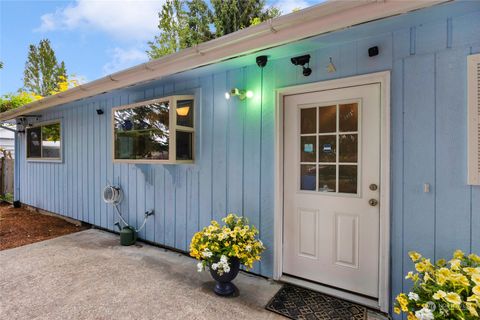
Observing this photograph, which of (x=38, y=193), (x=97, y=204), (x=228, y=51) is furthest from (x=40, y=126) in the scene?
(x=228, y=51)

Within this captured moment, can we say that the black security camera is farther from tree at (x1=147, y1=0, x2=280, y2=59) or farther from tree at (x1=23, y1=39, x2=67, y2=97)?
tree at (x1=23, y1=39, x2=67, y2=97)

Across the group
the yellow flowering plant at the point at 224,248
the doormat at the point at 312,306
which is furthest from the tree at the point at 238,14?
the doormat at the point at 312,306

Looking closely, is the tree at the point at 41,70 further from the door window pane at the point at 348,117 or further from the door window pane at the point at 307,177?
the door window pane at the point at 348,117

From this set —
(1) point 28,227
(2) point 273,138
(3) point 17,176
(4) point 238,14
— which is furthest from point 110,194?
(4) point 238,14

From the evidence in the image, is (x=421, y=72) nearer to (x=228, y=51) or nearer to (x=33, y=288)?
(x=228, y=51)

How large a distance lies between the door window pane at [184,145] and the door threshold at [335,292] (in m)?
1.89

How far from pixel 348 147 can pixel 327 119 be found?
351mm

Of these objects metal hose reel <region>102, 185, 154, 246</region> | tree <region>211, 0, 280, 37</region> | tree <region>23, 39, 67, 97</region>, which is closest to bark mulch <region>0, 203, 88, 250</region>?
metal hose reel <region>102, 185, 154, 246</region>

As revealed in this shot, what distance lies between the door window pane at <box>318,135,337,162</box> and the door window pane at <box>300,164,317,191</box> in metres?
0.14

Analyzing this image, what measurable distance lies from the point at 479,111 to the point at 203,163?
2.73m

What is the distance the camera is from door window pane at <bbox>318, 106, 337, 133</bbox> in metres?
2.50

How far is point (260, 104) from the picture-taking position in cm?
284

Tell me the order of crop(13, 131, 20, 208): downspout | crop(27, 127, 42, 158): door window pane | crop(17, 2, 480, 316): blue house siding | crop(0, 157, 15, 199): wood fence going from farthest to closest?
1. crop(0, 157, 15, 199): wood fence
2. crop(13, 131, 20, 208): downspout
3. crop(27, 127, 42, 158): door window pane
4. crop(17, 2, 480, 316): blue house siding

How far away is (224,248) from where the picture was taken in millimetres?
2461
